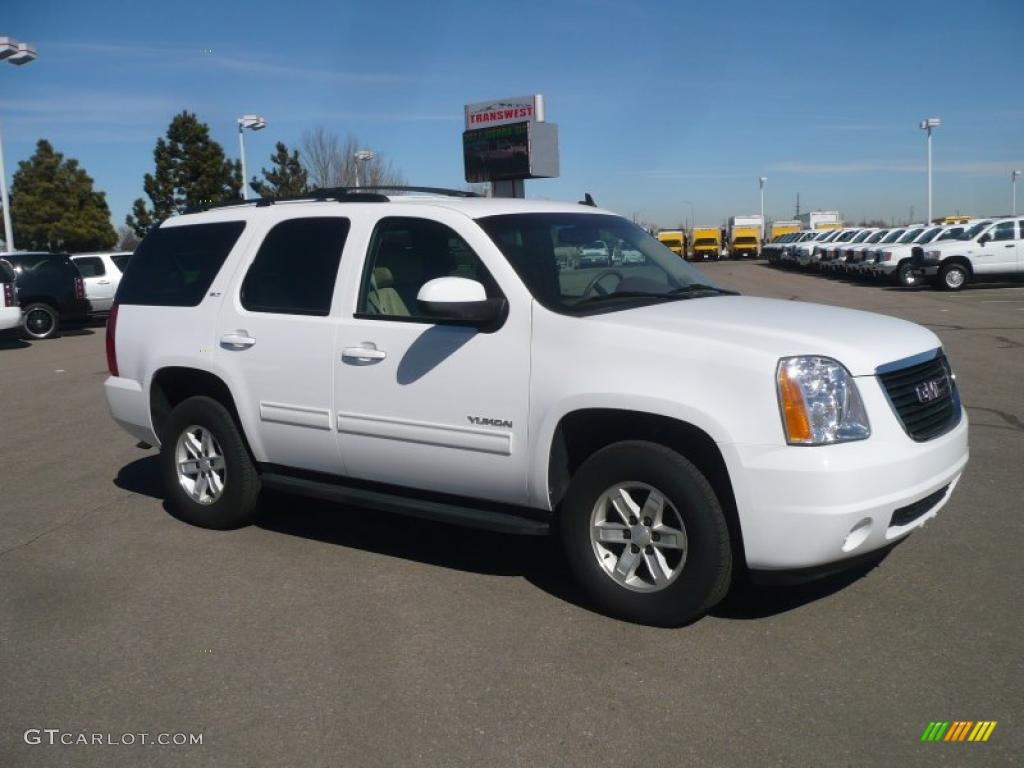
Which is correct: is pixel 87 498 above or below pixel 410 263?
below

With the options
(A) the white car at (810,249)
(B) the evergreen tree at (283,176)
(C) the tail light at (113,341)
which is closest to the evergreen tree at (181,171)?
(B) the evergreen tree at (283,176)

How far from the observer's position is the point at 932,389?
444 centimetres

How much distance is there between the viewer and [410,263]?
17.1 feet

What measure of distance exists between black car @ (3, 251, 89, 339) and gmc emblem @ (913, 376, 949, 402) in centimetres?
1935

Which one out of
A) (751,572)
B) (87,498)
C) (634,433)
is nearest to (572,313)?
(634,433)

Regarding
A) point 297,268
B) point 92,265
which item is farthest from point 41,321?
point 297,268

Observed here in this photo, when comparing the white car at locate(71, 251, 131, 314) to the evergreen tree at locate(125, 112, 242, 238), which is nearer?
the white car at locate(71, 251, 131, 314)

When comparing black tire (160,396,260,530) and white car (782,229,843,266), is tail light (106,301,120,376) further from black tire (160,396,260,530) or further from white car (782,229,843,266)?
white car (782,229,843,266)

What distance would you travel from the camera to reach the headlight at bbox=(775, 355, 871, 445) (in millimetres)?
3922

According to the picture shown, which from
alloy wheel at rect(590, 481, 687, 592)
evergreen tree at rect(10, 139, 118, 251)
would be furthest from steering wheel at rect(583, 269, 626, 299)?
evergreen tree at rect(10, 139, 118, 251)

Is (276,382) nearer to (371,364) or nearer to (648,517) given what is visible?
(371,364)

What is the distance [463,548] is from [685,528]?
70.7 inches

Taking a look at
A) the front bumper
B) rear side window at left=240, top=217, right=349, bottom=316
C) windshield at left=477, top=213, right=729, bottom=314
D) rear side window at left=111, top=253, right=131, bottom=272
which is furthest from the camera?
rear side window at left=111, top=253, right=131, bottom=272

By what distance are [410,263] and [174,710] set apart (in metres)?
2.51
